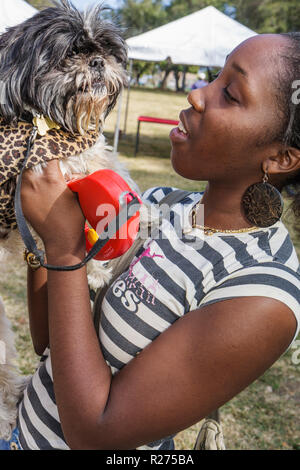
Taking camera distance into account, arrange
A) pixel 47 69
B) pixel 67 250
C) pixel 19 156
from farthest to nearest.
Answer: pixel 47 69, pixel 19 156, pixel 67 250

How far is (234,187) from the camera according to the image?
4.56 ft

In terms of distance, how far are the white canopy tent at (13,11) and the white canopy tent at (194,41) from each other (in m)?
3.71

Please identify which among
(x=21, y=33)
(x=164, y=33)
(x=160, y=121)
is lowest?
(x=160, y=121)

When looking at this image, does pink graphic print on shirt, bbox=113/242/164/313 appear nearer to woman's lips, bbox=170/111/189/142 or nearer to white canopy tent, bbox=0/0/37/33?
woman's lips, bbox=170/111/189/142

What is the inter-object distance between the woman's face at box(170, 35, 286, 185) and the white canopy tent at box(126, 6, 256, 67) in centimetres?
943

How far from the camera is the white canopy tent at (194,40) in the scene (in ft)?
33.1

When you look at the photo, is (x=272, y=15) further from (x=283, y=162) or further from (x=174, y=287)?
(x=174, y=287)

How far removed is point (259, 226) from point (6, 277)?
4043mm

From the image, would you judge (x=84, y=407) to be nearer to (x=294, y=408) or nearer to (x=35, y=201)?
(x=35, y=201)

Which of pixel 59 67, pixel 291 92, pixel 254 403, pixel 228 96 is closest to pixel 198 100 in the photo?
pixel 228 96

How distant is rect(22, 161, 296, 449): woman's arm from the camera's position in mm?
1075

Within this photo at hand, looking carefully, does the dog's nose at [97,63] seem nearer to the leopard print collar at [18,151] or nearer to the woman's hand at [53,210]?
the leopard print collar at [18,151]

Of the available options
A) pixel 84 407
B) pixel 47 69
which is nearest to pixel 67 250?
pixel 84 407

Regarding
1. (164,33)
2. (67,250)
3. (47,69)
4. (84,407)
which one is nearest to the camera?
(84,407)
